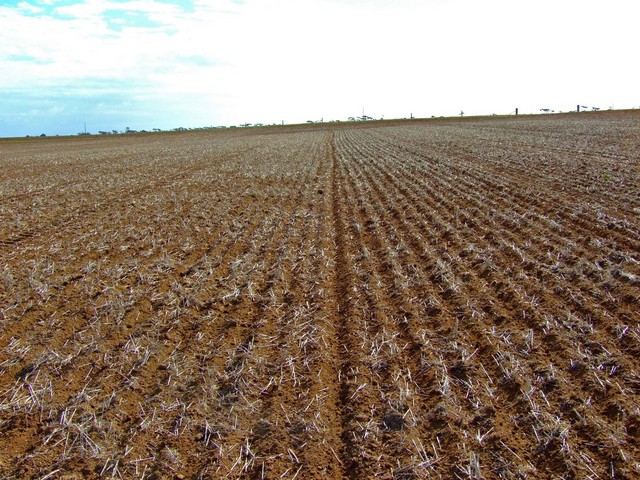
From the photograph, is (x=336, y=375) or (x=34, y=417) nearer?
(x=34, y=417)

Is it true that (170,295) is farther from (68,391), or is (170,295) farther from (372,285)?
(372,285)

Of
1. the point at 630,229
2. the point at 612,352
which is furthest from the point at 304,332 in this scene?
the point at 630,229

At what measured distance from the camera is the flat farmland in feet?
10.9

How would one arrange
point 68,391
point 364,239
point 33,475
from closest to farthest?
point 33,475, point 68,391, point 364,239

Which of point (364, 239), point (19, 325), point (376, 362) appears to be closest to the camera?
point (376, 362)


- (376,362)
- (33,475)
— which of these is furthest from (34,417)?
(376,362)

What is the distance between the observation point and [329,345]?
4.82m

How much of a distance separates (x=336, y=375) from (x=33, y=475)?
8.20 feet

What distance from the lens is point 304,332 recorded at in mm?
5109

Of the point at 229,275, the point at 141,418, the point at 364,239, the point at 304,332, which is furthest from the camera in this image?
the point at 364,239

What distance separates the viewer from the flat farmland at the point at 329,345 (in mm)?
→ 3328

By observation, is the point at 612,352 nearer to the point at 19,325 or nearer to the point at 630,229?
the point at 630,229

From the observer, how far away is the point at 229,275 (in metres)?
6.89

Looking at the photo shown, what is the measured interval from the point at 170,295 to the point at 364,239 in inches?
152
